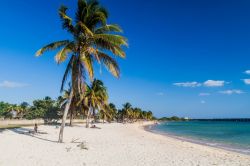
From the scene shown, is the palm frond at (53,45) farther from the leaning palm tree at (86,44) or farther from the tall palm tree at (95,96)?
the tall palm tree at (95,96)

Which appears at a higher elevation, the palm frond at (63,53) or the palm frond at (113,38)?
the palm frond at (113,38)

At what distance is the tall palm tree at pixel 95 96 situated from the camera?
4222 cm

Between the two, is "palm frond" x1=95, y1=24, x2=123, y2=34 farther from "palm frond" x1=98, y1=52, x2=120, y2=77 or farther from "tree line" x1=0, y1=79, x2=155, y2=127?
"tree line" x1=0, y1=79, x2=155, y2=127

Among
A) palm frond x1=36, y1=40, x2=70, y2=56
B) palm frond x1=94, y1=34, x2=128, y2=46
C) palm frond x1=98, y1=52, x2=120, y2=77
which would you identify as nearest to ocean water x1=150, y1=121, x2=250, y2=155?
palm frond x1=98, y1=52, x2=120, y2=77

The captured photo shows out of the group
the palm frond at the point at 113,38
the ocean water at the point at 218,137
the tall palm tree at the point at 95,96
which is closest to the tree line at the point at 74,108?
the tall palm tree at the point at 95,96

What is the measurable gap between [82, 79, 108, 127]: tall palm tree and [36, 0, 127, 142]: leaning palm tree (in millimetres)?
24528

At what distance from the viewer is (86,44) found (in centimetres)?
1686

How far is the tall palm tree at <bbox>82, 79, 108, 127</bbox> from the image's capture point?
4222 cm

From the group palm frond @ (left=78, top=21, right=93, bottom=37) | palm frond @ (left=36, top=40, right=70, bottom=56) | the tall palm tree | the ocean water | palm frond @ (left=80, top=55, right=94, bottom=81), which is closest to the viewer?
palm frond @ (left=78, top=21, right=93, bottom=37)

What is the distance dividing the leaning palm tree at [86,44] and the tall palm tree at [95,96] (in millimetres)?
24528

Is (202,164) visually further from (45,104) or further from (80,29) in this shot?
(45,104)

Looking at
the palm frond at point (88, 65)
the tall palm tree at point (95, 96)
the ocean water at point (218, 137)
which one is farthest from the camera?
the tall palm tree at point (95, 96)

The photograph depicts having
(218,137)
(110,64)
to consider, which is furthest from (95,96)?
(110,64)

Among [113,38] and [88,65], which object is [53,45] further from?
[113,38]
